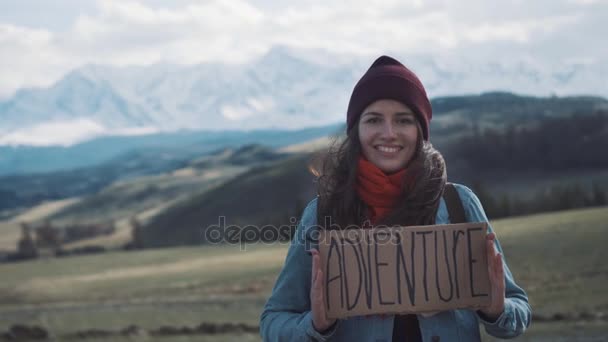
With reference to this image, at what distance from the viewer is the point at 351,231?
4.59 meters

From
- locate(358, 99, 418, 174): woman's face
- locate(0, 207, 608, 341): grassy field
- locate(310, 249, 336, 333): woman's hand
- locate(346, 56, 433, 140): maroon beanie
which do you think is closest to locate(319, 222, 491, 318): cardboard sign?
locate(310, 249, 336, 333): woman's hand

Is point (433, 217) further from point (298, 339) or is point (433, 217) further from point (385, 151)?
point (298, 339)

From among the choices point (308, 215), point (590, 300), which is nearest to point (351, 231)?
point (308, 215)

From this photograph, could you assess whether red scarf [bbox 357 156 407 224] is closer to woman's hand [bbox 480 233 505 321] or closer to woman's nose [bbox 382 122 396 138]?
woman's nose [bbox 382 122 396 138]

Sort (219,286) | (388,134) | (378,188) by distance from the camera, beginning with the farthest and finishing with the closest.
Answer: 1. (219,286)
2. (388,134)
3. (378,188)

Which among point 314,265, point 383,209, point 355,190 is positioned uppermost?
point 355,190

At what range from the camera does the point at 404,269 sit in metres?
4.68

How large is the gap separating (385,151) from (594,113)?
161 meters

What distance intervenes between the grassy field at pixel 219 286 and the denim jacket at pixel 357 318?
11.3m

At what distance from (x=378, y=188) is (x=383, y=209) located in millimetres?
141

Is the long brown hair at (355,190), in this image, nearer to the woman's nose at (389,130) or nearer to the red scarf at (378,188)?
the red scarf at (378,188)

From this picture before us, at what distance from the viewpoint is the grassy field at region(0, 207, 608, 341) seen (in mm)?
25047

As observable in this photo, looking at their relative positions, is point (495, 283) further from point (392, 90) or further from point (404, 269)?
point (392, 90)

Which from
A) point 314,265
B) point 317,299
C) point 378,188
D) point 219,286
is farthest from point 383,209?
point 219,286
